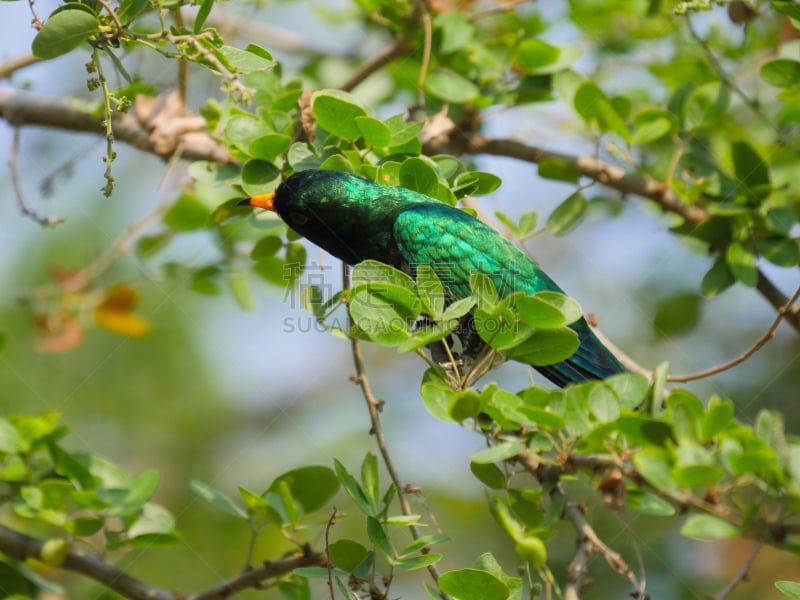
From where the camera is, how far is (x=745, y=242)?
3564 mm

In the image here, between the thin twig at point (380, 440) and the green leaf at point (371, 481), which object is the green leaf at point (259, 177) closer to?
the thin twig at point (380, 440)

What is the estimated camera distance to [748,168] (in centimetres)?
364

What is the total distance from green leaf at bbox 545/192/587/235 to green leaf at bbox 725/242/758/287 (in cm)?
62

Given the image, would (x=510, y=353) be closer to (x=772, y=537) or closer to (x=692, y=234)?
(x=772, y=537)

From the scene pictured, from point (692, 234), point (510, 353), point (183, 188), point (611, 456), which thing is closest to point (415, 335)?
point (510, 353)

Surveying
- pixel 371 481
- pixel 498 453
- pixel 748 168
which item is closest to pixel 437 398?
pixel 498 453

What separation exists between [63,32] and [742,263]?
2.62 metres

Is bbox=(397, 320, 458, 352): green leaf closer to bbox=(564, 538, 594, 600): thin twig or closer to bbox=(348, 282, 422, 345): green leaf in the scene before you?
bbox=(348, 282, 422, 345): green leaf

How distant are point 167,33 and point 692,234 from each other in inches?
90.8

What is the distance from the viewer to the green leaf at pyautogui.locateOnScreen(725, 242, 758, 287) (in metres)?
3.43

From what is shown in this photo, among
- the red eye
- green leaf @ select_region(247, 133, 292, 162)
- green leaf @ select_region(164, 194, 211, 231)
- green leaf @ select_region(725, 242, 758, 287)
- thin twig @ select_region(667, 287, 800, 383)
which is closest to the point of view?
thin twig @ select_region(667, 287, 800, 383)

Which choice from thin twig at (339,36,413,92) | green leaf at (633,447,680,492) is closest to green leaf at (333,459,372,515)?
green leaf at (633,447,680,492)

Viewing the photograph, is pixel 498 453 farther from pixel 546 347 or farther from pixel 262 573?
pixel 262 573

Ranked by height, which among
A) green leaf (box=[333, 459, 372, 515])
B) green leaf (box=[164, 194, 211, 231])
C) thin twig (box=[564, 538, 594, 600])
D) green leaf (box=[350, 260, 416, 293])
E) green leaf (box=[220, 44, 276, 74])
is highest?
green leaf (box=[220, 44, 276, 74])
